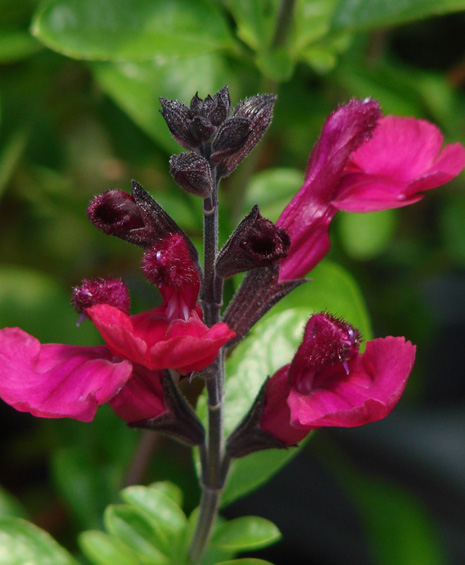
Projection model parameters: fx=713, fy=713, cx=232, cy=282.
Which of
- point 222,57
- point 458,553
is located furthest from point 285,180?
point 458,553

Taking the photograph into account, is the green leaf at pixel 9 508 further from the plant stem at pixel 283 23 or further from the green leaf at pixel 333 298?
the plant stem at pixel 283 23

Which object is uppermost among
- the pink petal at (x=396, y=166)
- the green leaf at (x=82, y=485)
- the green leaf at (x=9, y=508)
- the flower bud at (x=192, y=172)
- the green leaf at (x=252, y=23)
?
the green leaf at (x=252, y=23)

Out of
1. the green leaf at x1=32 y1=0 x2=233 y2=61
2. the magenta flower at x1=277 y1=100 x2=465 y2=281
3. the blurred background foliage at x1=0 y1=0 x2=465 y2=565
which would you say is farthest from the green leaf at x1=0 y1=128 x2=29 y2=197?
the magenta flower at x1=277 y1=100 x2=465 y2=281

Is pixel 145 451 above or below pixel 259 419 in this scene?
below

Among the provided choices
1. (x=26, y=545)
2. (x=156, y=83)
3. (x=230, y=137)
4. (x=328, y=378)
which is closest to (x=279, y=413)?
(x=328, y=378)

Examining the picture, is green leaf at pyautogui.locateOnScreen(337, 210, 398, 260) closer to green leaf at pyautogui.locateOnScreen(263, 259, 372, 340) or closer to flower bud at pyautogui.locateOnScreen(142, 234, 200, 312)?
green leaf at pyautogui.locateOnScreen(263, 259, 372, 340)

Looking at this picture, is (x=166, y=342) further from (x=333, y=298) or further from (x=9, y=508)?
(x=9, y=508)

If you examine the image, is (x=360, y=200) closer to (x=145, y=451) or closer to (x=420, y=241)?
(x=145, y=451)

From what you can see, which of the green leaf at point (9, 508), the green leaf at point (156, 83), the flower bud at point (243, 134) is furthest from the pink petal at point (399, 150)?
the green leaf at point (9, 508)
